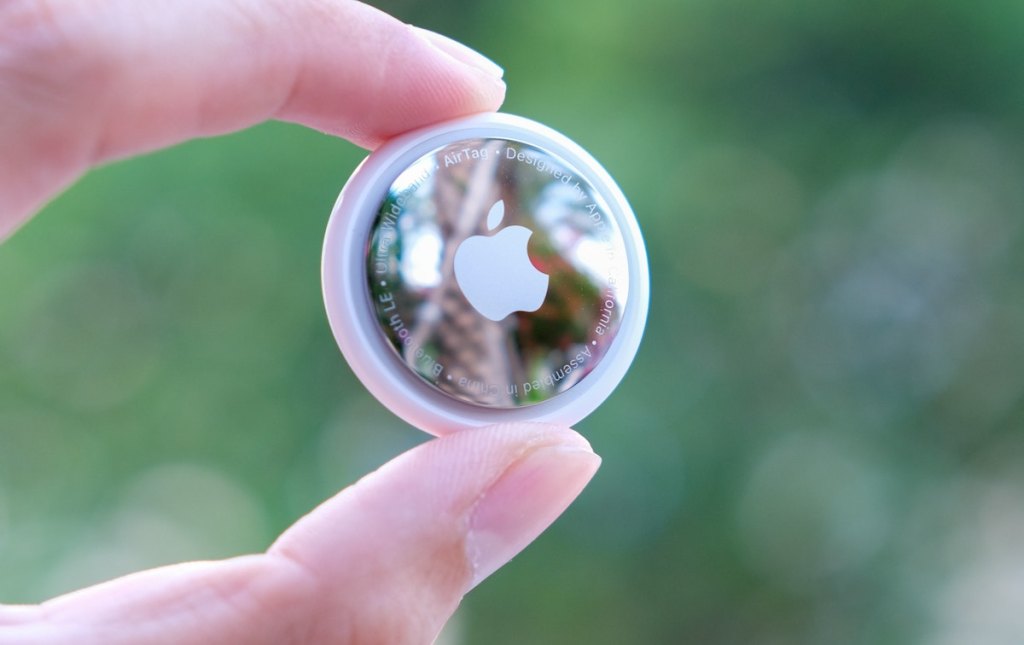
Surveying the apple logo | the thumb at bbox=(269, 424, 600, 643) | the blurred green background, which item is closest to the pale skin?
the thumb at bbox=(269, 424, 600, 643)

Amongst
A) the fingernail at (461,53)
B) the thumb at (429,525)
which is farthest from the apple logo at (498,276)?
the fingernail at (461,53)

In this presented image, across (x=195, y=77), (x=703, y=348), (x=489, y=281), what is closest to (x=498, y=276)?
(x=489, y=281)

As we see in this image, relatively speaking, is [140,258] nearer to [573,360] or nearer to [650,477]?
[650,477]

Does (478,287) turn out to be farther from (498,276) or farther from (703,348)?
(703,348)

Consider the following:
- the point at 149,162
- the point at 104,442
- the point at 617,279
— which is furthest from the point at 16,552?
the point at 617,279

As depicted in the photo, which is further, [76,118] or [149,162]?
[149,162]

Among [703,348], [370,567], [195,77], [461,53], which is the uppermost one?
[703,348]

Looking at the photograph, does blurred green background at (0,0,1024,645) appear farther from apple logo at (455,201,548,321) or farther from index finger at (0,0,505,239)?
apple logo at (455,201,548,321)
